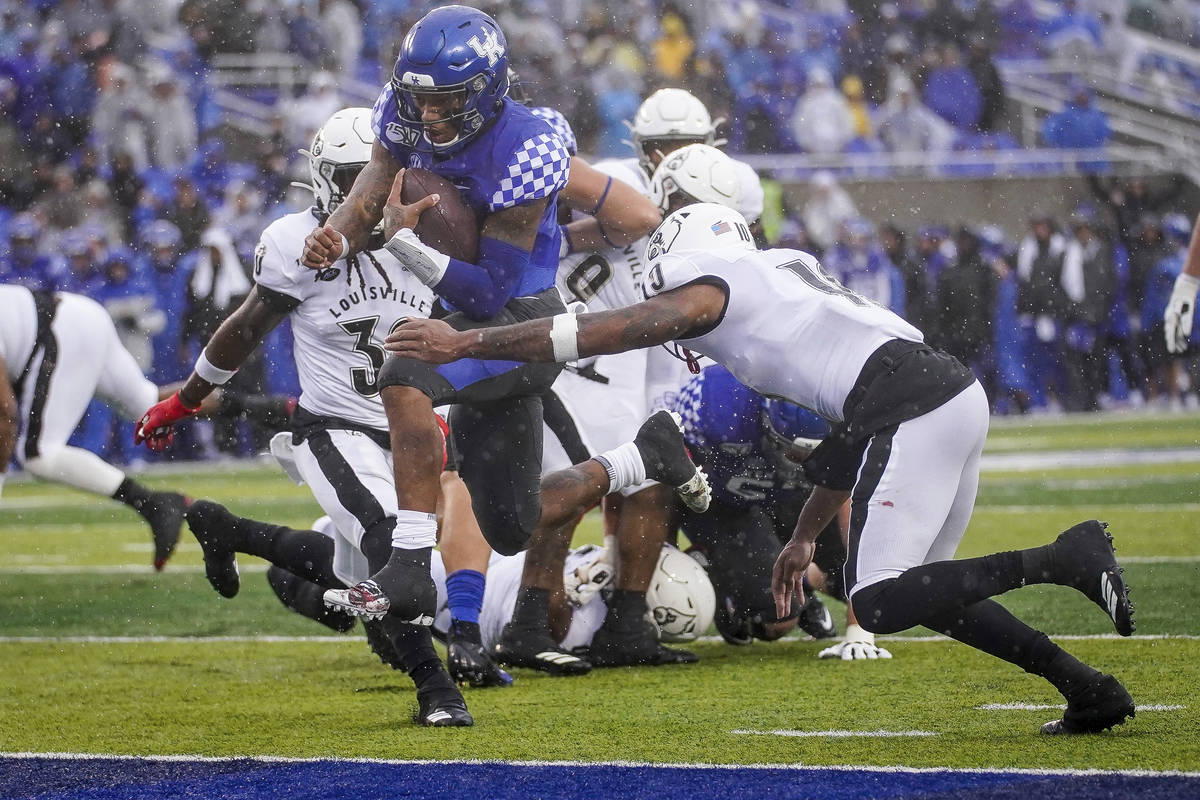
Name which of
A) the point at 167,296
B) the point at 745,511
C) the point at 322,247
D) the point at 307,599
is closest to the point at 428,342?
the point at 322,247

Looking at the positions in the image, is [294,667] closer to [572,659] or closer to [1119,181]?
[572,659]

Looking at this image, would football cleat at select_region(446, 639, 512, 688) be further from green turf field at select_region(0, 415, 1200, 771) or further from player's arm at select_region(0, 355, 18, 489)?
player's arm at select_region(0, 355, 18, 489)

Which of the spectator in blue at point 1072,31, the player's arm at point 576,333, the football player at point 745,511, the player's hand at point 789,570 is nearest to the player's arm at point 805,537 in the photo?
the player's hand at point 789,570

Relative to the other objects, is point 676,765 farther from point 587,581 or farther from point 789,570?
point 587,581

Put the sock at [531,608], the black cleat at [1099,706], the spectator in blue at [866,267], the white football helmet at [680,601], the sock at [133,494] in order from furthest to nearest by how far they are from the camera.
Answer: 1. the spectator in blue at [866,267]
2. the sock at [133,494]
3. the white football helmet at [680,601]
4. the sock at [531,608]
5. the black cleat at [1099,706]

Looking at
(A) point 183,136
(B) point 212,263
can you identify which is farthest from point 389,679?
(A) point 183,136

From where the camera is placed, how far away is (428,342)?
3752mm

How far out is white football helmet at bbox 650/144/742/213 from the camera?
5.24 m

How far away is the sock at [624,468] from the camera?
16.1 ft

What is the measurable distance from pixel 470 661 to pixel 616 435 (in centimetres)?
119

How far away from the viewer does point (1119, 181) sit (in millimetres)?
16719

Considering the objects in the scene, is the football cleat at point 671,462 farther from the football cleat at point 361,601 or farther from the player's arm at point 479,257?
the football cleat at point 361,601

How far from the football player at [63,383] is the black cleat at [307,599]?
3.96 ft

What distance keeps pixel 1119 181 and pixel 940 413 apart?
45.5 ft
